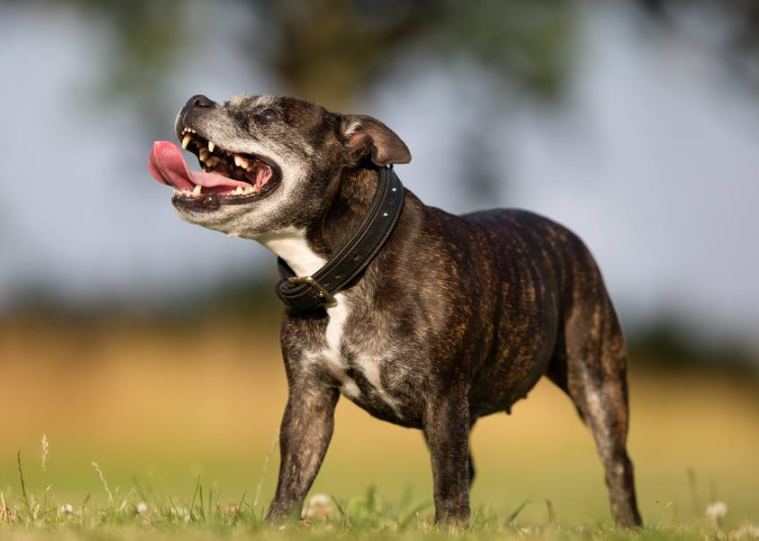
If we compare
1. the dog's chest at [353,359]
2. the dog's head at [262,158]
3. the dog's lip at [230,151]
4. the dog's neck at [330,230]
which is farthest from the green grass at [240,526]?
the dog's lip at [230,151]

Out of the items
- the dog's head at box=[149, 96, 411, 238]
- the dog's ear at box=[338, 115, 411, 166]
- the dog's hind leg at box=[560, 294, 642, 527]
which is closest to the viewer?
the dog's head at box=[149, 96, 411, 238]

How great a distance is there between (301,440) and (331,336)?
60cm

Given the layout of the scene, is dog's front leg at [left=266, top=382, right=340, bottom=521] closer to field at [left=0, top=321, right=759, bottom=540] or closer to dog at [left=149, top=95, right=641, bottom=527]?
dog at [left=149, top=95, right=641, bottom=527]

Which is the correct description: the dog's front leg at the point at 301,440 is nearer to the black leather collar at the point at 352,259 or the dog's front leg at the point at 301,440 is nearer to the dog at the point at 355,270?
the dog at the point at 355,270

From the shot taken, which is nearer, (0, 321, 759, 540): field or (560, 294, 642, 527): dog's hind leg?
(560, 294, 642, 527): dog's hind leg

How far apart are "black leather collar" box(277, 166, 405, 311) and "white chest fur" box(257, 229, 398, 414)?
75 millimetres

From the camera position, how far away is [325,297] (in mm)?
5328

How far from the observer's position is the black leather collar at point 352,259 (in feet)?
17.3

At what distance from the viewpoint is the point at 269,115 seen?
5457 millimetres

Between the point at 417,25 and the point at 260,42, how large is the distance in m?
2.70

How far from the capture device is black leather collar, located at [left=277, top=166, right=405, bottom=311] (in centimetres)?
527

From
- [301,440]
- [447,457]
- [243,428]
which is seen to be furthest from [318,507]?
[243,428]

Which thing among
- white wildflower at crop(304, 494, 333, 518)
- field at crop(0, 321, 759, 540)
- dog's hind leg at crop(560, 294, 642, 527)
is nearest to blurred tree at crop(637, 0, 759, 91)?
field at crop(0, 321, 759, 540)

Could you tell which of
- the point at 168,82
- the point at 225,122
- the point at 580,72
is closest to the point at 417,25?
the point at 580,72
